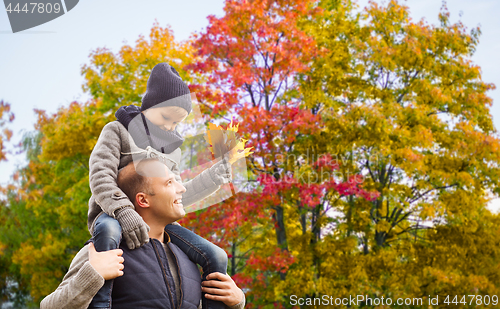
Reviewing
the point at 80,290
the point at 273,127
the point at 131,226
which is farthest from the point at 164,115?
the point at 273,127

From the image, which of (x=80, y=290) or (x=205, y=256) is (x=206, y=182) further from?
(x=80, y=290)

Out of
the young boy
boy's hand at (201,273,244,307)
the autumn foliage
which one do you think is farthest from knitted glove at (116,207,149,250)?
the autumn foliage

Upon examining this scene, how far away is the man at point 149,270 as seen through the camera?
174cm

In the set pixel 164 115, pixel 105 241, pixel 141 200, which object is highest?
pixel 164 115

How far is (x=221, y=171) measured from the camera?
219 cm

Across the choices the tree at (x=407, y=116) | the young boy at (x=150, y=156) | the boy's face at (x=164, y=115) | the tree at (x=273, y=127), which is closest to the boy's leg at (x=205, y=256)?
the young boy at (x=150, y=156)

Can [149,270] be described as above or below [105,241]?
below

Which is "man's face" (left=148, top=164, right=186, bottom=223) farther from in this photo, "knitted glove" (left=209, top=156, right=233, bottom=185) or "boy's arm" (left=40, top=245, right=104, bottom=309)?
"boy's arm" (left=40, top=245, right=104, bottom=309)

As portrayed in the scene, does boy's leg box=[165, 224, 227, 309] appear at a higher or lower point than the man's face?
lower

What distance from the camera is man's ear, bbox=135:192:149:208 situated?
6.90 feet

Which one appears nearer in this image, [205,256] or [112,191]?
[112,191]

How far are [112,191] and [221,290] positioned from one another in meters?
0.77

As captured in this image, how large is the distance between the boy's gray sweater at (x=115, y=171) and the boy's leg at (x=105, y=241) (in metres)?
0.07

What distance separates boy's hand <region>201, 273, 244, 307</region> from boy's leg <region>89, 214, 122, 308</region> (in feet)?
1.74
